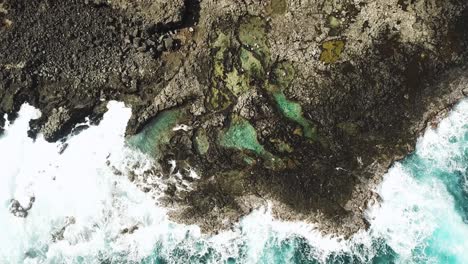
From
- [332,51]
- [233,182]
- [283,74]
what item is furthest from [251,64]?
[233,182]

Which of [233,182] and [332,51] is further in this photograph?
[332,51]

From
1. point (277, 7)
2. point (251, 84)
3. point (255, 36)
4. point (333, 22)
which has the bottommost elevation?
point (251, 84)

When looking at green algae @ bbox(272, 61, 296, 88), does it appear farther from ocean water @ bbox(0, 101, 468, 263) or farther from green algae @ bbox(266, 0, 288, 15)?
ocean water @ bbox(0, 101, 468, 263)

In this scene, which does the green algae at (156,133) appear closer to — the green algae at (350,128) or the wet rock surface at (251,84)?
the wet rock surface at (251,84)

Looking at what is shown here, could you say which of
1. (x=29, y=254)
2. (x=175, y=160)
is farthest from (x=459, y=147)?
(x=29, y=254)

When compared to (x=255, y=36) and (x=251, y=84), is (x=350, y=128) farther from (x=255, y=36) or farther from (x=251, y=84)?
(x=255, y=36)

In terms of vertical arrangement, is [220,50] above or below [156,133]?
above
